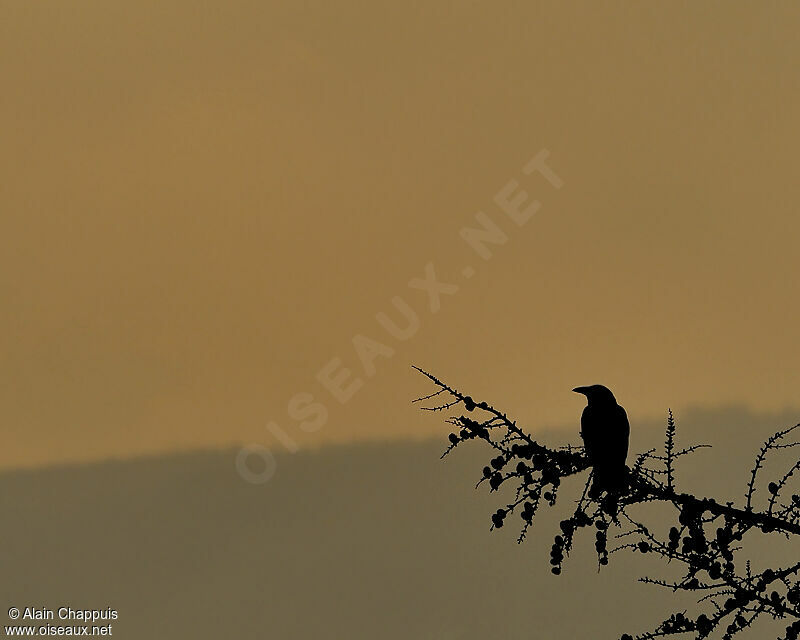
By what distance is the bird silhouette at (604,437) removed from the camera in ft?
37.1

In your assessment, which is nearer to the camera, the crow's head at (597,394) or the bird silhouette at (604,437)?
the bird silhouette at (604,437)

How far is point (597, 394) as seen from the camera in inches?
616

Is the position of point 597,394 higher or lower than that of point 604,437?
higher

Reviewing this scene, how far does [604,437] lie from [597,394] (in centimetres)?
197

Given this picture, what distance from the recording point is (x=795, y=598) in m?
10.5

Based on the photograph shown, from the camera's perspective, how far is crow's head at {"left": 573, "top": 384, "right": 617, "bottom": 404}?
50.9ft

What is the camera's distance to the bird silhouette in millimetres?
11305

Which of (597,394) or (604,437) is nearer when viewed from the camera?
(604,437)

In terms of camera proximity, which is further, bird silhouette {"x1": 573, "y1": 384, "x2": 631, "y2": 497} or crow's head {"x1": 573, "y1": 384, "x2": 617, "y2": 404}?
crow's head {"x1": 573, "y1": 384, "x2": 617, "y2": 404}

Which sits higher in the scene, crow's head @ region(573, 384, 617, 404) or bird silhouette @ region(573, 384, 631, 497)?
crow's head @ region(573, 384, 617, 404)

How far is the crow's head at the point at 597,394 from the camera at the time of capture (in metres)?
15.5

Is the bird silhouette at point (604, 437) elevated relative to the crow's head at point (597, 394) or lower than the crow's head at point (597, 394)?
lower

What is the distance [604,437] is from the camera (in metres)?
13.7

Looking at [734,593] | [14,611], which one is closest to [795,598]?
[734,593]
